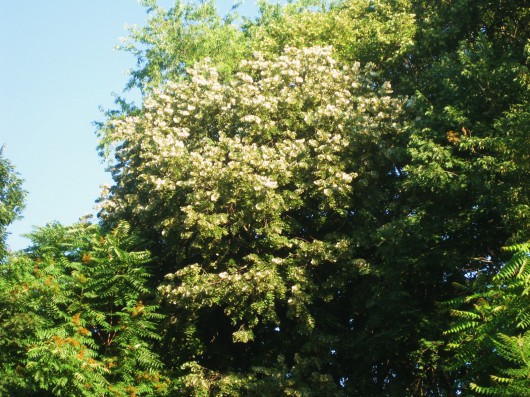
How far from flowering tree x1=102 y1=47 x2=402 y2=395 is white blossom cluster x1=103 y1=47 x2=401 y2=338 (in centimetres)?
4

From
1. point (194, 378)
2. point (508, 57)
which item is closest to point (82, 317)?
point (194, 378)

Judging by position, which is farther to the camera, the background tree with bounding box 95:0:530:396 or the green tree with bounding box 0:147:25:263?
the green tree with bounding box 0:147:25:263

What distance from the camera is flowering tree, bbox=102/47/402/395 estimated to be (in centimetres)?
1636

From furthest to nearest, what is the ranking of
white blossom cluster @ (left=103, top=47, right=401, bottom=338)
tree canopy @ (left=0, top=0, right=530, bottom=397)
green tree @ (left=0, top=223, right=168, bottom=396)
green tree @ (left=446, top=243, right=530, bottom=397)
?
white blossom cluster @ (left=103, top=47, right=401, bottom=338), tree canopy @ (left=0, top=0, right=530, bottom=397), green tree @ (left=0, top=223, right=168, bottom=396), green tree @ (left=446, top=243, right=530, bottom=397)

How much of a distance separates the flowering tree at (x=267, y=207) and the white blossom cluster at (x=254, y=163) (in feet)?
0.13

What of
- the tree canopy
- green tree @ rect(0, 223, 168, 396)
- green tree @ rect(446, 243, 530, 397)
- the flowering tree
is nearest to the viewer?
green tree @ rect(446, 243, 530, 397)

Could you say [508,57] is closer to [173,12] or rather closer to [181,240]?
[181,240]

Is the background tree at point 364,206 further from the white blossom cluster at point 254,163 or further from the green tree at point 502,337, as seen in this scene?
the green tree at point 502,337

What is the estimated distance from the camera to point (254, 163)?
686 inches

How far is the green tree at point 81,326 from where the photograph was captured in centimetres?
1408

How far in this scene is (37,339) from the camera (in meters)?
15.1

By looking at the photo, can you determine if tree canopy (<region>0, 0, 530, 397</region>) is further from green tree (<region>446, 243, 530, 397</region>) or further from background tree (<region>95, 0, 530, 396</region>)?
green tree (<region>446, 243, 530, 397</region>)

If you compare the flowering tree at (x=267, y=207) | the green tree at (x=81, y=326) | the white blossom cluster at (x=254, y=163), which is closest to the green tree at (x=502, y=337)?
the flowering tree at (x=267, y=207)

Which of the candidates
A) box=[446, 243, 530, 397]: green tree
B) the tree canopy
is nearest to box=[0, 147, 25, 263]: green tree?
the tree canopy
